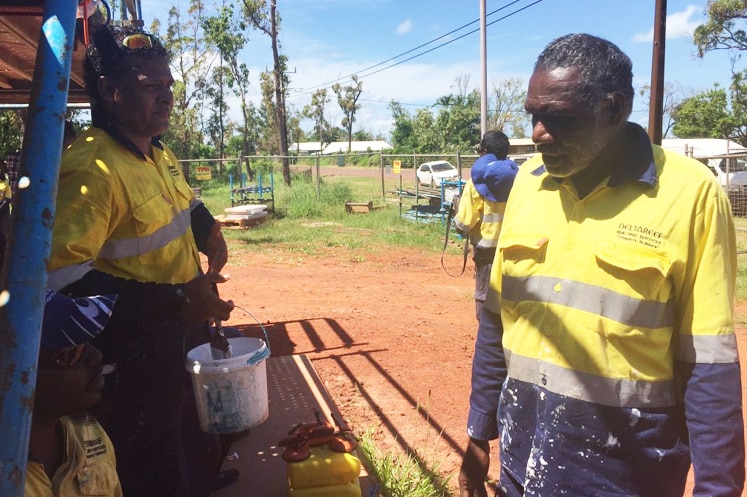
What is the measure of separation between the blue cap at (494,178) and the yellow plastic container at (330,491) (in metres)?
3.01

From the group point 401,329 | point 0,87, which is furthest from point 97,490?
point 401,329

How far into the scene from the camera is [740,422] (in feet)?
4.61

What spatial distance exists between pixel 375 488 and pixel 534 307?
5.90 ft

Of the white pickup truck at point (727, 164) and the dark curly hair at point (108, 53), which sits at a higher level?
the dark curly hair at point (108, 53)

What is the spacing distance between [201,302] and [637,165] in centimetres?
147

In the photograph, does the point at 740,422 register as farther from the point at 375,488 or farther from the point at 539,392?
Result: the point at 375,488

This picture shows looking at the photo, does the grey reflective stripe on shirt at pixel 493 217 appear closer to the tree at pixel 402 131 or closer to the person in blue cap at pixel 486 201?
the person in blue cap at pixel 486 201

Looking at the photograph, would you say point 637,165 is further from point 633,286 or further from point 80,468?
point 80,468

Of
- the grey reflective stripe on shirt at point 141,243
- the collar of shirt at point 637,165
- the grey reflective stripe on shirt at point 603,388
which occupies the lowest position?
the grey reflective stripe on shirt at point 603,388

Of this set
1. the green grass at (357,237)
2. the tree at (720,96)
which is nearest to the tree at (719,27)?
the tree at (720,96)

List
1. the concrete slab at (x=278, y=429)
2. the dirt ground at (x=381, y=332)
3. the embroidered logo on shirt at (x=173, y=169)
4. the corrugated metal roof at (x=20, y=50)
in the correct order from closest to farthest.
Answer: the corrugated metal roof at (x=20, y=50)
the embroidered logo on shirt at (x=173, y=169)
the concrete slab at (x=278, y=429)
the dirt ground at (x=381, y=332)

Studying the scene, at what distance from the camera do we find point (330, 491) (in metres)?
2.64

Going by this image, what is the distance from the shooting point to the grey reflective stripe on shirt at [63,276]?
181 centimetres

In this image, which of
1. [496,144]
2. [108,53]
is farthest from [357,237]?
[108,53]
